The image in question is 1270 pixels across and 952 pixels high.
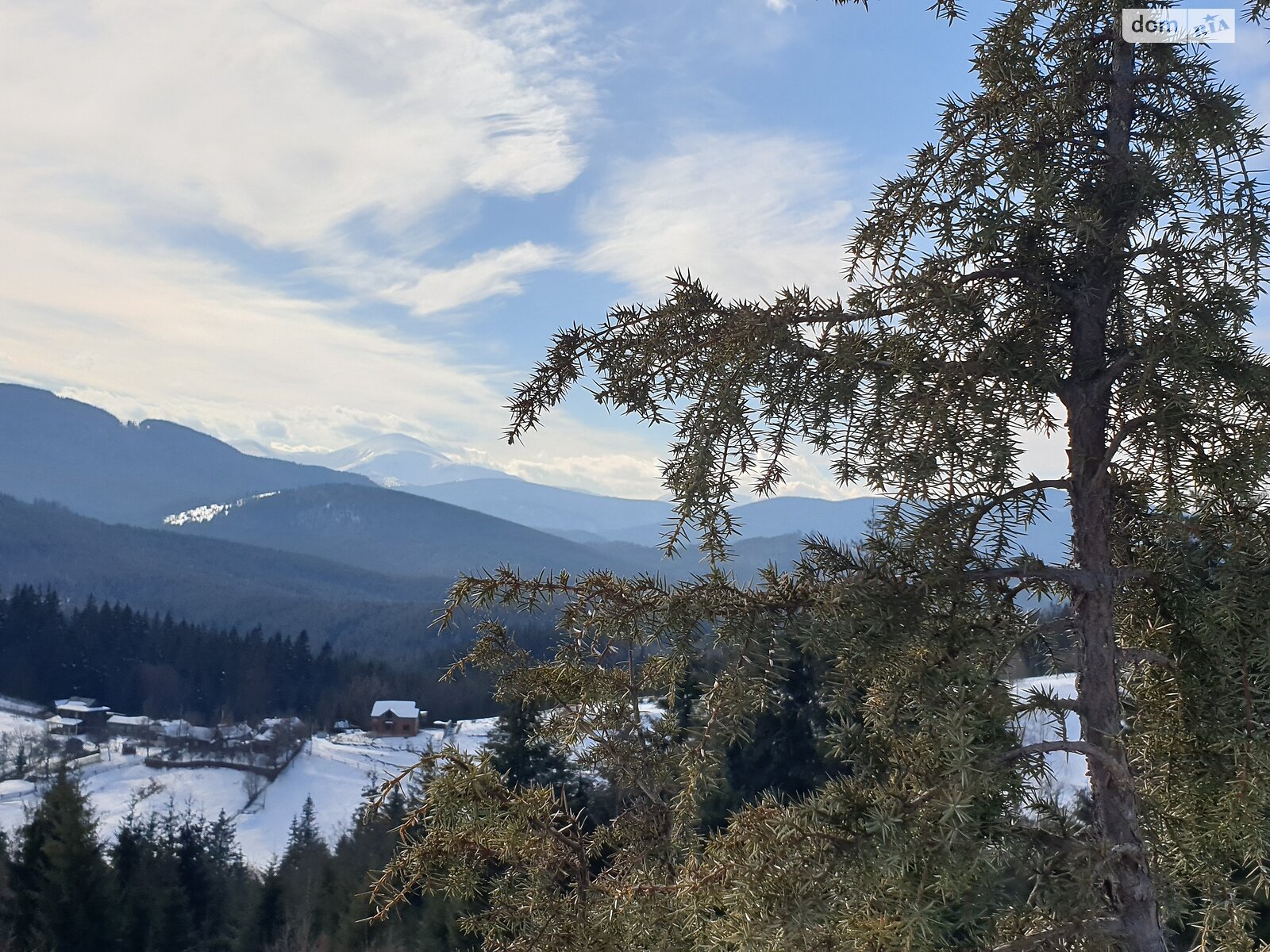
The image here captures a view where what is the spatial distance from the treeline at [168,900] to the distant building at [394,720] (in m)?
52.3

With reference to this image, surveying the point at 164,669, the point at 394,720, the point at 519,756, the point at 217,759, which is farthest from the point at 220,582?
the point at 519,756

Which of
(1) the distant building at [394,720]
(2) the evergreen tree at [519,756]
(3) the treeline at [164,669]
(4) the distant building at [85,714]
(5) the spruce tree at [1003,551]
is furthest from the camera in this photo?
(3) the treeline at [164,669]

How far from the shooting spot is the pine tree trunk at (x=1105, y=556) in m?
2.53

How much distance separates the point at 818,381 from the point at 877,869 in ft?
4.60

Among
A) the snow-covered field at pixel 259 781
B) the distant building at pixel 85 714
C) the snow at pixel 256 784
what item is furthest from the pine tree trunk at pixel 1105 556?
the distant building at pixel 85 714

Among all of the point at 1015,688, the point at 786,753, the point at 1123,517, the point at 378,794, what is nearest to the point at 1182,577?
the point at 1123,517

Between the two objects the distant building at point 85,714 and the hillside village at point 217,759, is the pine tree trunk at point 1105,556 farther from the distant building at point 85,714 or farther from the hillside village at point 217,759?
the distant building at point 85,714

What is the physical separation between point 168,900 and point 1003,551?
29516 mm

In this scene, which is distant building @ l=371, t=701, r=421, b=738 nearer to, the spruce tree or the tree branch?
the spruce tree

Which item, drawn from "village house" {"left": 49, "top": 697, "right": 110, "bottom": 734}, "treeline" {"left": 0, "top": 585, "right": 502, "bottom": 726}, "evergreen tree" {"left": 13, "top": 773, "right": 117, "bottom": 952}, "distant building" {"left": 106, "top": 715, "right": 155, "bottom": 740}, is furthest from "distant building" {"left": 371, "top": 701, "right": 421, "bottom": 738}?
"evergreen tree" {"left": 13, "top": 773, "right": 117, "bottom": 952}

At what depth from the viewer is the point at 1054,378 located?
2.73 meters

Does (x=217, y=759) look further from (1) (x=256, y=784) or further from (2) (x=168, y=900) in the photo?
(2) (x=168, y=900)

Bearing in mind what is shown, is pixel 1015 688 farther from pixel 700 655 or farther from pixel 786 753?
pixel 786 753

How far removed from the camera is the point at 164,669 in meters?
96.6
